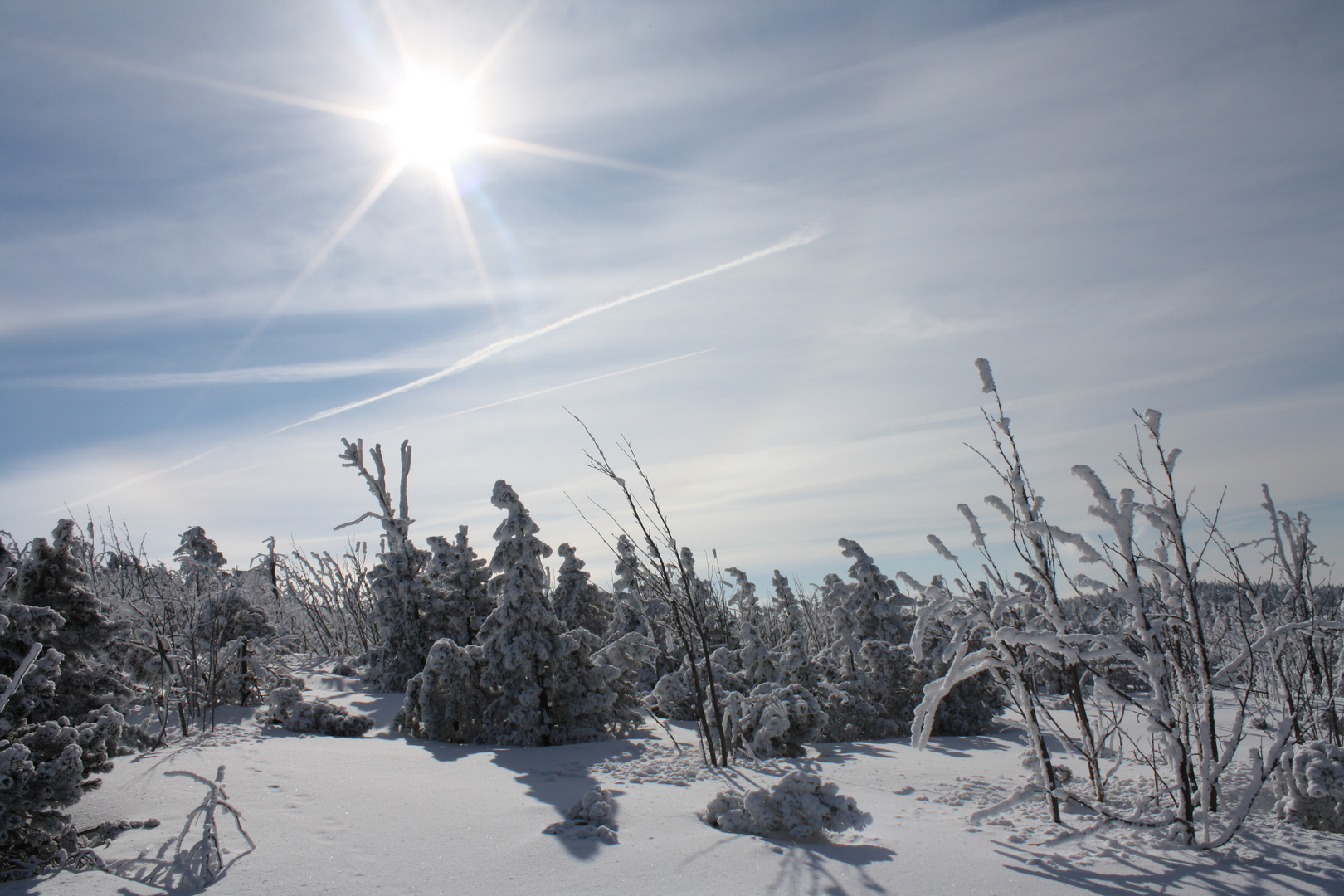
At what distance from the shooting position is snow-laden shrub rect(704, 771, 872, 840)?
5395 millimetres

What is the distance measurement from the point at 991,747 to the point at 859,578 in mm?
4980

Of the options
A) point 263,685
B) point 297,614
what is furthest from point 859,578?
point 297,614

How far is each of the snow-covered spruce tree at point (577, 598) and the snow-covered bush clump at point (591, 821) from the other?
41.7 feet

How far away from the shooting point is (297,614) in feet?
123

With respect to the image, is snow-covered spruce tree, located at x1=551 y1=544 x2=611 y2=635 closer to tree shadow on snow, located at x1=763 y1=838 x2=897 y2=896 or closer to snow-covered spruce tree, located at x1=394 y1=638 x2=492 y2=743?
snow-covered spruce tree, located at x1=394 y1=638 x2=492 y2=743

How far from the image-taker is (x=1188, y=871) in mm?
4301

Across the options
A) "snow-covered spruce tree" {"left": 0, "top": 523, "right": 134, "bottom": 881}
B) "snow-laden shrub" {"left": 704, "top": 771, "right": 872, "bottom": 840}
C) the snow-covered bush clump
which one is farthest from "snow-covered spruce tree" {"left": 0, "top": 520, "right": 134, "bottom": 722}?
"snow-laden shrub" {"left": 704, "top": 771, "right": 872, "bottom": 840}

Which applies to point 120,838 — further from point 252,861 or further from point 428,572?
point 428,572

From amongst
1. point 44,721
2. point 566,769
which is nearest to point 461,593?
point 566,769

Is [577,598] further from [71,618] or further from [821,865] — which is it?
[821,865]

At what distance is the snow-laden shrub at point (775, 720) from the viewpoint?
1041 centimetres

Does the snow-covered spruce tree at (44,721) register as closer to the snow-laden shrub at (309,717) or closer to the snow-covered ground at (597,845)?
the snow-covered ground at (597,845)

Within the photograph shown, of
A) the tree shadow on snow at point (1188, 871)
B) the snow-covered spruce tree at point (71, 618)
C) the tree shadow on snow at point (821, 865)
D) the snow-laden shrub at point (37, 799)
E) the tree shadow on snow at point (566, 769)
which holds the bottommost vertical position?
the tree shadow on snow at point (566, 769)

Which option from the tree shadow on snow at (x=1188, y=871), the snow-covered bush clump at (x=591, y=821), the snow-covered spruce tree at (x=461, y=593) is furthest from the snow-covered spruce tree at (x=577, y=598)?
the tree shadow on snow at (x=1188, y=871)
